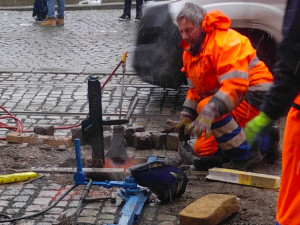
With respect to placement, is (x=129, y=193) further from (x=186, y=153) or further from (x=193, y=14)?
(x=193, y=14)

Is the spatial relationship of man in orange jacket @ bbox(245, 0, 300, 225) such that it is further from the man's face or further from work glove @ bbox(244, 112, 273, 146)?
the man's face

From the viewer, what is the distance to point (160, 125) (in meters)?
7.31

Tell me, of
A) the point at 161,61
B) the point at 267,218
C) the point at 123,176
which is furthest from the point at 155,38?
the point at 267,218

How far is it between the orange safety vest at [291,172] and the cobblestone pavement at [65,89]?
1.60m

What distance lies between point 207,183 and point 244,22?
2721 mm

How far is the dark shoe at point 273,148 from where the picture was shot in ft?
19.4

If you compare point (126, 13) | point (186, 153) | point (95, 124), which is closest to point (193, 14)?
point (95, 124)

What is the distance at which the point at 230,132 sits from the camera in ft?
18.1

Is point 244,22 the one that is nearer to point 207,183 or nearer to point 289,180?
point 207,183

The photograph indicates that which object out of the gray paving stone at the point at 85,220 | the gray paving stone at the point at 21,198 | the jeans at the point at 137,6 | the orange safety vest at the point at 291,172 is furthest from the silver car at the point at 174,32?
the jeans at the point at 137,6

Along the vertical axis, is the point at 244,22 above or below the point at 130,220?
above

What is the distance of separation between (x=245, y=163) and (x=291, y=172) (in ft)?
8.34

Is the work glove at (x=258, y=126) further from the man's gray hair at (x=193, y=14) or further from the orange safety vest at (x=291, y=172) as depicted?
the man's gray hair at (x=193, y=14)

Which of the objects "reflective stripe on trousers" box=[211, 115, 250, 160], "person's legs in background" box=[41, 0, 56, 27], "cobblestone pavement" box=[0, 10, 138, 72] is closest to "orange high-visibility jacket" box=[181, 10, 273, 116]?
"reflective stripe on trousers" box=[211, 115, 250, 160]
